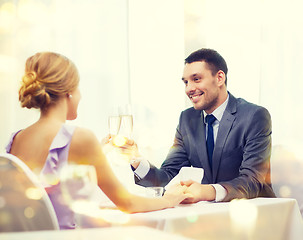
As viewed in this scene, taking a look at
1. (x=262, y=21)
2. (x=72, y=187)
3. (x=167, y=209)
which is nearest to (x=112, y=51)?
(x=262, y=21)

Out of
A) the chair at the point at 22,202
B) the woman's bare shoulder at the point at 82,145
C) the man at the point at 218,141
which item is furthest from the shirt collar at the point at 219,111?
the chair at the point at 22,202

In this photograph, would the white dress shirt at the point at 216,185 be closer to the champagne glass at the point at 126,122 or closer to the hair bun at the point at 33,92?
the champagne glass at the point at 126,122

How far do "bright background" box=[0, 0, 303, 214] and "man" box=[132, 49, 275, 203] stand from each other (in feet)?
2.56

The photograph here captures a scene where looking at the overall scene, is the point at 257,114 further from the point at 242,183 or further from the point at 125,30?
the point at 125,30

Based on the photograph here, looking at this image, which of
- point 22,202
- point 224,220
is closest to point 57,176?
point 22,202

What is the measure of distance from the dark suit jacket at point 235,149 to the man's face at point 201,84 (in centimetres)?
11

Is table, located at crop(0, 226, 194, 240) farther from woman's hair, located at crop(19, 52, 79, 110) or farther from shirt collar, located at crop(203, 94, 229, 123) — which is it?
shirt collar, located at crop(203, 94, 229, 123)

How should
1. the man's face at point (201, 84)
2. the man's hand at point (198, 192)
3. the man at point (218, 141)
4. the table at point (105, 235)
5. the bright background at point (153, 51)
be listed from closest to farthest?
1. the table at point (105, 235)
2. the man's hand at point (198, 192)
3. the man at point (218, 141)
4. the man's face at point (201, 84)
5. the bright background at point (153, 51)

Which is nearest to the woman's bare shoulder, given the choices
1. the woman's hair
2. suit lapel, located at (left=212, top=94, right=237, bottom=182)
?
the woman's hair

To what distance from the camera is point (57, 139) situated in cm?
140

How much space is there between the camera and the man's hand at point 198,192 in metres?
1.74

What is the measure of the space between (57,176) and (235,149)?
1349 mm

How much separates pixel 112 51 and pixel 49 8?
74 cm

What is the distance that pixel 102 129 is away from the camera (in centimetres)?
413
